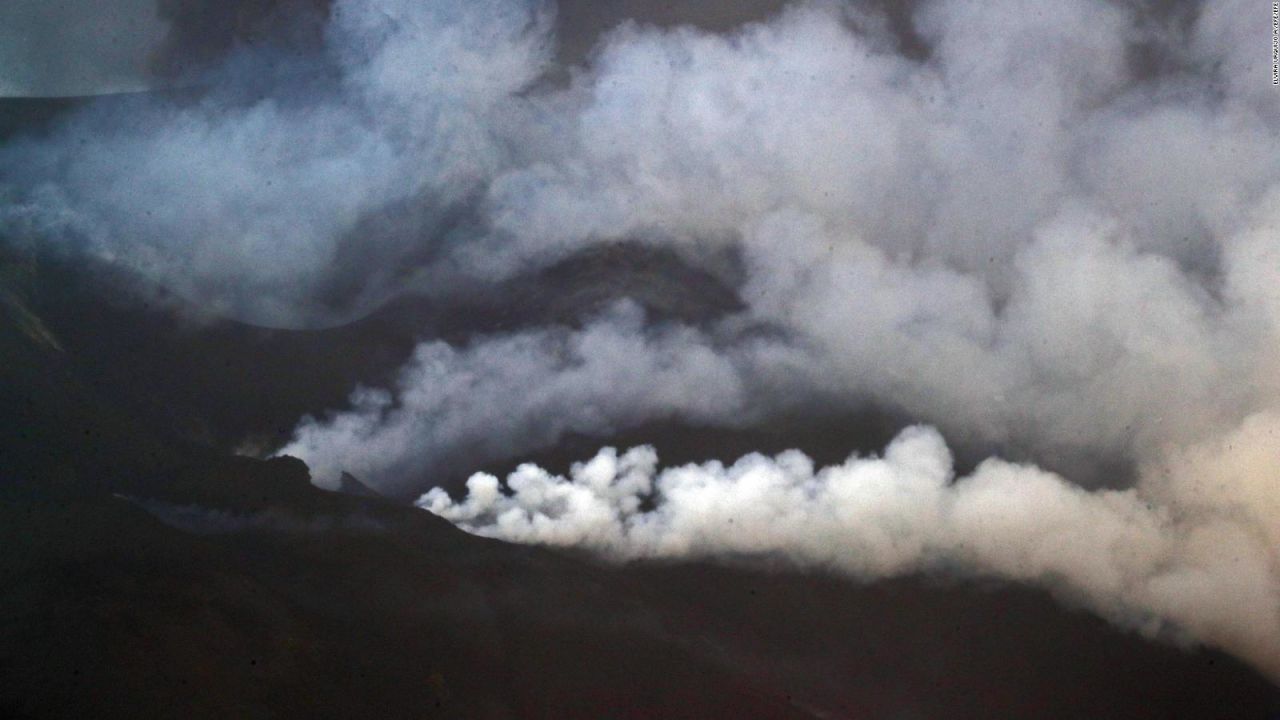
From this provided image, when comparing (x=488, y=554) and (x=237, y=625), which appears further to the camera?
(x=488, y=554)

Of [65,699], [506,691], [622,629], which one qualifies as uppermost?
[622,629]

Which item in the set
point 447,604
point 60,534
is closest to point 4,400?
point 60,534

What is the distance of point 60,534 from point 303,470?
273 inches

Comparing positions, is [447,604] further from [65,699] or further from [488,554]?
[65,699]

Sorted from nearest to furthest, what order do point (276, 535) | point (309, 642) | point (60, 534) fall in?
point (60, 534) → point (309, 642) → point (276, 535)

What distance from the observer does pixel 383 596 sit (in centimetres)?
3500

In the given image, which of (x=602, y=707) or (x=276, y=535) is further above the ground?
(x=276, y=535)

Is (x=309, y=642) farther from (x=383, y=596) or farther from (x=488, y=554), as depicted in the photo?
(x=488, y=554)

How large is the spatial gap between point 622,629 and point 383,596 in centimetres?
773

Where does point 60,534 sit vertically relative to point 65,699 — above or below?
above

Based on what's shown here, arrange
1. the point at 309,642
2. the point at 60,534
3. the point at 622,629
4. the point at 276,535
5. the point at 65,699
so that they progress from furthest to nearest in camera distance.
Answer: the point at 622,629, the point at 276,535, the point at 309,642, the point at 60,534, the point at 65,699

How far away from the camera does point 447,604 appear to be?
120ft

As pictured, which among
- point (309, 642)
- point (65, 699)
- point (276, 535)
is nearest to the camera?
point (65, 699)

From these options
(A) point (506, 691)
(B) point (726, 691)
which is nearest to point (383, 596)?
(A) point (506, 691)
